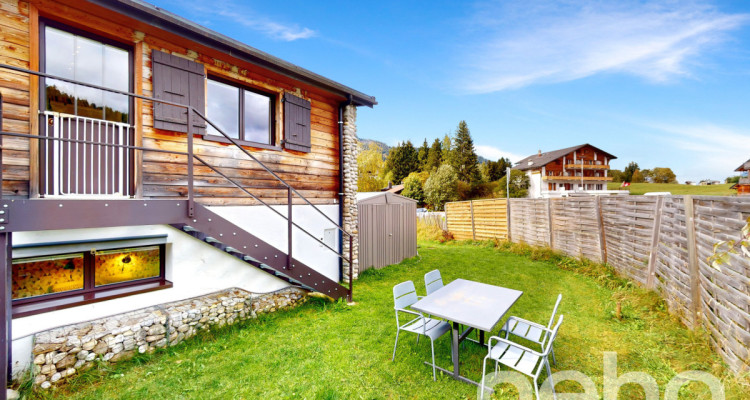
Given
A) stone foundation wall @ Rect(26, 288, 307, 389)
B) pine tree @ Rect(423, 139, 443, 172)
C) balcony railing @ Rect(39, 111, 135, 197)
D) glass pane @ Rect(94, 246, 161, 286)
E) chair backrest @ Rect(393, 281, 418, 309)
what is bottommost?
stone foundation wall @ Rect(26, 288, 307, 389)

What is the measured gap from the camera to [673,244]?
4891 mm

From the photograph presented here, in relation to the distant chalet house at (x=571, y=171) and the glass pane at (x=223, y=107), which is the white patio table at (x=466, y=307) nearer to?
the glass pane at (x=223, y=107)

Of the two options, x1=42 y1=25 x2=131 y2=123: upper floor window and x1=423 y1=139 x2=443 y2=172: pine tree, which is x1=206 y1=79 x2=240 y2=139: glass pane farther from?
x1=423 y1=139 x2=443 y2=172: pine tree

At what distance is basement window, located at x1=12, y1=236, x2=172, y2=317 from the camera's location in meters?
3.49

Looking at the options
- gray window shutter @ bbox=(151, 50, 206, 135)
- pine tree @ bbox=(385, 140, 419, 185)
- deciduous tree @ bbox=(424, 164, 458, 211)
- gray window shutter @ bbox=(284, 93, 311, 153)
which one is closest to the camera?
gray window shutter @ bbox=(151, 50, 206, 135)

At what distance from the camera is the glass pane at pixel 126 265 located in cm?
409

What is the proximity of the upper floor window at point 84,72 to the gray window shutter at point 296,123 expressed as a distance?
2.57 meters

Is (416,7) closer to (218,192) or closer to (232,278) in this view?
(218,192)

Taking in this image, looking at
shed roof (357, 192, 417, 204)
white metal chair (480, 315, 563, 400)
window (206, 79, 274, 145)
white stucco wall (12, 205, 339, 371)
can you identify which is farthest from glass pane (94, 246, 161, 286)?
shed roof (357, 192, 417, 204)

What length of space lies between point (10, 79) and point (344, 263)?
619cm

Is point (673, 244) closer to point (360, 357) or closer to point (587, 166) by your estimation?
point (360, 357)

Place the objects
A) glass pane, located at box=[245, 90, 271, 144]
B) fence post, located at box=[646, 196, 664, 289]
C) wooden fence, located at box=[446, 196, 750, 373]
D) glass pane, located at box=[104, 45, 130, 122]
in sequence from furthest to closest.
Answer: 1. glass pane, located at box=[245, 90, 271, 144]
2. fence post, located at box=[646, 196, 664, 289]
3. glass pane, located at box=[104, 45, 130, 122]
4. wooden fence, located at box=[446, 196, 750, 373]

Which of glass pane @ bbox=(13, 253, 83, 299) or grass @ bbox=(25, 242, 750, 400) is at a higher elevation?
glass pane @ bbox=(13, 253, 83, 299)

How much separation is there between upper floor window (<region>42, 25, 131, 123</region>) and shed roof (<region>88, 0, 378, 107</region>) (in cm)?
67
